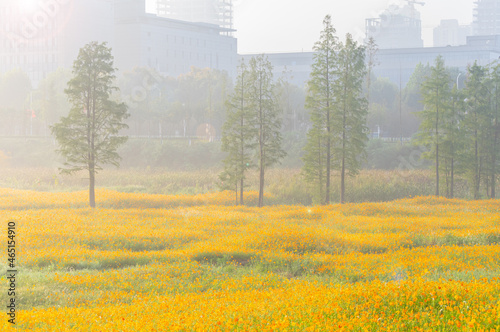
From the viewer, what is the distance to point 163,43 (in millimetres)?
165125

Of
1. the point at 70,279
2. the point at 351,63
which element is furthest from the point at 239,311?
the point at 351,63

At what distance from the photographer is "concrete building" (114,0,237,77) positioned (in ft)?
518

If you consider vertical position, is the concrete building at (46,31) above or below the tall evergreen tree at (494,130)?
above

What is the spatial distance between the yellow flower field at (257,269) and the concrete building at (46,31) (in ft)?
411

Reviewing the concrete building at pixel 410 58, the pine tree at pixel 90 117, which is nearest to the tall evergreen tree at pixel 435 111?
the pine tree at pixel 90 117

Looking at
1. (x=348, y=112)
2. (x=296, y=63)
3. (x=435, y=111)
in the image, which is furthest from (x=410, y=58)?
(x=348, y=112)

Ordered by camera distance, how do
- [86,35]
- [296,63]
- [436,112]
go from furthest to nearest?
[296,63]
[86,35]
[436,112]

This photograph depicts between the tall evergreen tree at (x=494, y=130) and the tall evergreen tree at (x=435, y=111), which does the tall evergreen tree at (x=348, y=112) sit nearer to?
the tall evergreen tree at (x=435, y=111)

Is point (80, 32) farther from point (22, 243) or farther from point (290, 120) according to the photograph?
point (22, 243)

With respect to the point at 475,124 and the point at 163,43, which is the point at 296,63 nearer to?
the point at 163,43

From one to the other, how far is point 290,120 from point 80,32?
3568 inches

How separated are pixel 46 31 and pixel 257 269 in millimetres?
151684

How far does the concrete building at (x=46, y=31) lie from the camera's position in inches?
5694

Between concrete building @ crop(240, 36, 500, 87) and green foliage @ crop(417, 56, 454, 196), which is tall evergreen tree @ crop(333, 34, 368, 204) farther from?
concrete building @ crop(240, 36, 500, 87)
